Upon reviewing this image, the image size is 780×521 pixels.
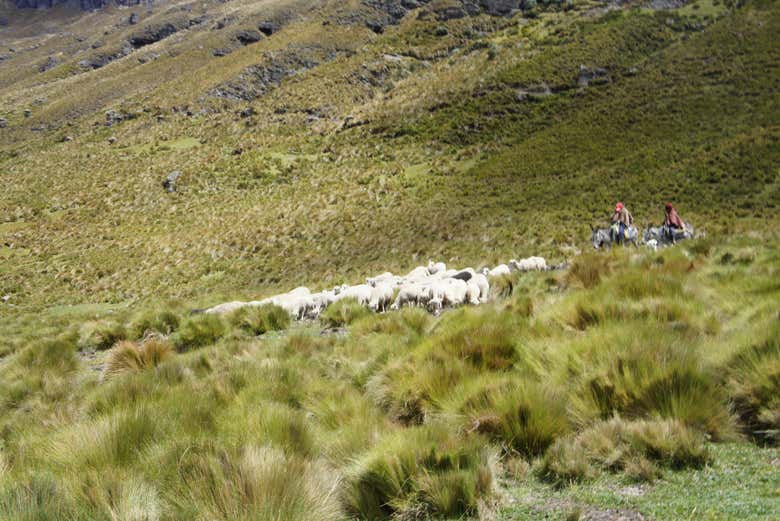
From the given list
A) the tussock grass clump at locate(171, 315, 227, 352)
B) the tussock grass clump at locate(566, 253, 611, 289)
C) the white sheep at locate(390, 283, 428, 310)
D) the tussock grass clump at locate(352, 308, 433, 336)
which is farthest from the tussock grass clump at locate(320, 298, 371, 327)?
the tussock grass clump at locate(566, 253, 611, 289)

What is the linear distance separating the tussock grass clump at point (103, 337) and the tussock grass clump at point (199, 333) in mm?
1862

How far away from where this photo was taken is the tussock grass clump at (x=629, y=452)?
9.95 ft

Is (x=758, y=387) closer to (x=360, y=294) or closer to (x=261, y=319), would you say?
(x=360, y=294)

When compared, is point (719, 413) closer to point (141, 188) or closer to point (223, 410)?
point (223, 410)

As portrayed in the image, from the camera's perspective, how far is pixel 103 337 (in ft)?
38.1

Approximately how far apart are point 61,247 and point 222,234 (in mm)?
9757

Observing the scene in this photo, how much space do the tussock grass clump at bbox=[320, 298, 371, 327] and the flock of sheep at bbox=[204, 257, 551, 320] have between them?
67cm

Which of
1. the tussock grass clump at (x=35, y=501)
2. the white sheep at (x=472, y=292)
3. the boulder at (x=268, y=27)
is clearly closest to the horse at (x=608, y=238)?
the white sheep at (x=472, y=292)

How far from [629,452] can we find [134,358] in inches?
298

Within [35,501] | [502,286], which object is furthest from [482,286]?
[35,501]

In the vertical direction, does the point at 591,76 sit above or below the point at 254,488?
below

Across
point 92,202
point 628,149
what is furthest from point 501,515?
point 92,202

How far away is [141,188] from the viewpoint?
38.3 meters

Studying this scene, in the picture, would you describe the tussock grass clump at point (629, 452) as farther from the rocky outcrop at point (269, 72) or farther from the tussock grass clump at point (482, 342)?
the rocky outcrop at point (269, 72)
